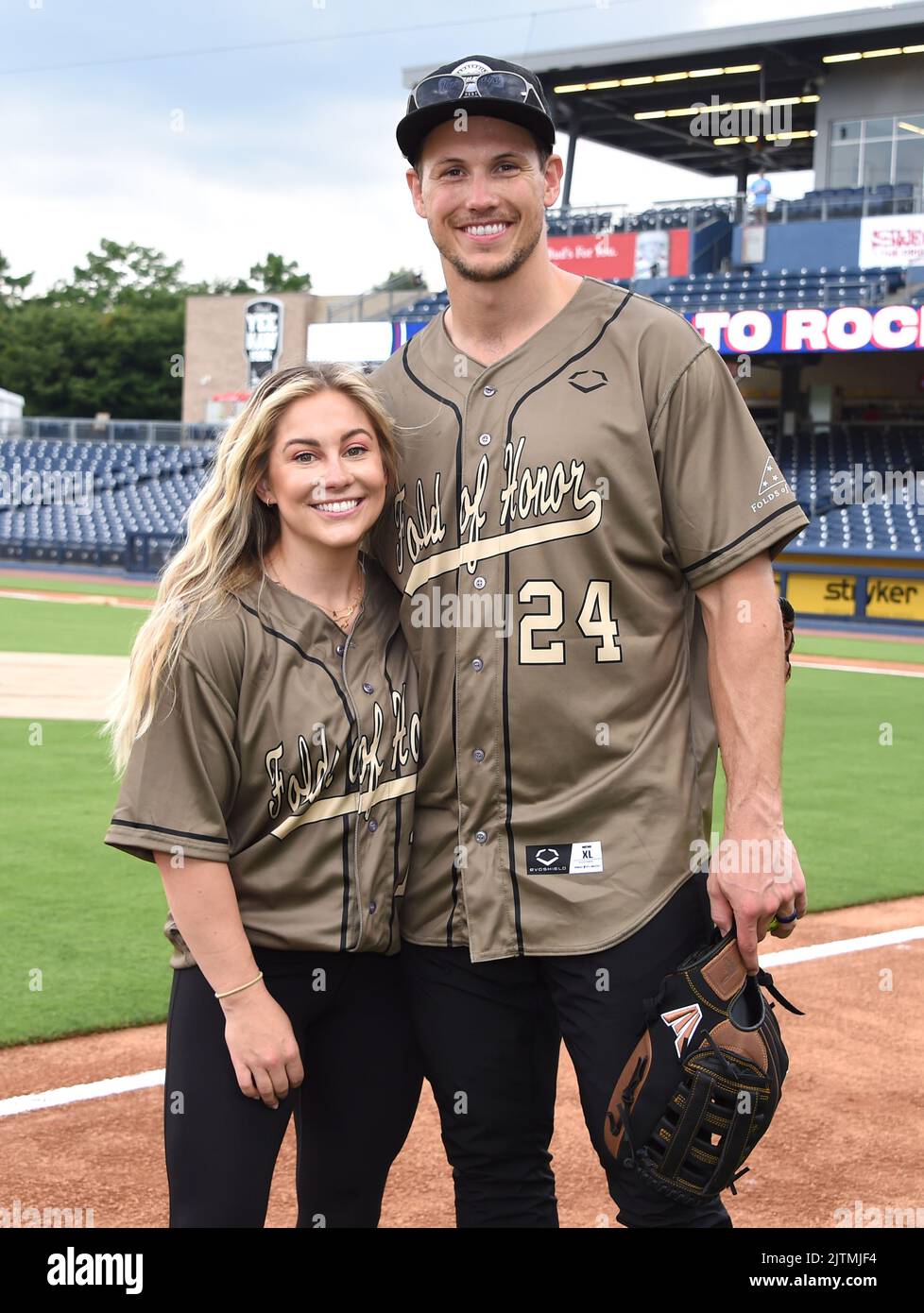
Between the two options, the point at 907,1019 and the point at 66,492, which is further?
the point at 66,492

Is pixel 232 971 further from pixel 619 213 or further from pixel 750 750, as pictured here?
pixel 619 213

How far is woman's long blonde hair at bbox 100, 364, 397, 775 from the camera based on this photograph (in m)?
2.43

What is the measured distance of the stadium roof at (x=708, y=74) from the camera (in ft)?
101

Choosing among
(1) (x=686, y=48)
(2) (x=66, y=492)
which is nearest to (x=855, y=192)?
(1) (x=686, y=48)

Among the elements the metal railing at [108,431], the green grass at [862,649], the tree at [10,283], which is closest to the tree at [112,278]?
the tree at [10,283]

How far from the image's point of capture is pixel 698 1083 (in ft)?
7.53

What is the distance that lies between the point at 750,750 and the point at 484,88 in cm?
131

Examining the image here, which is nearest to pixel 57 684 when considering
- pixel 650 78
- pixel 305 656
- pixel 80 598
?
pixel 305 656

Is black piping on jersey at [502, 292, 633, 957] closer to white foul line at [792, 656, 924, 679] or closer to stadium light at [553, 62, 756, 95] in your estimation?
white foul line at [792, 656, 924, 679]

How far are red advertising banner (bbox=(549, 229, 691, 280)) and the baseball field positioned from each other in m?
24.3
